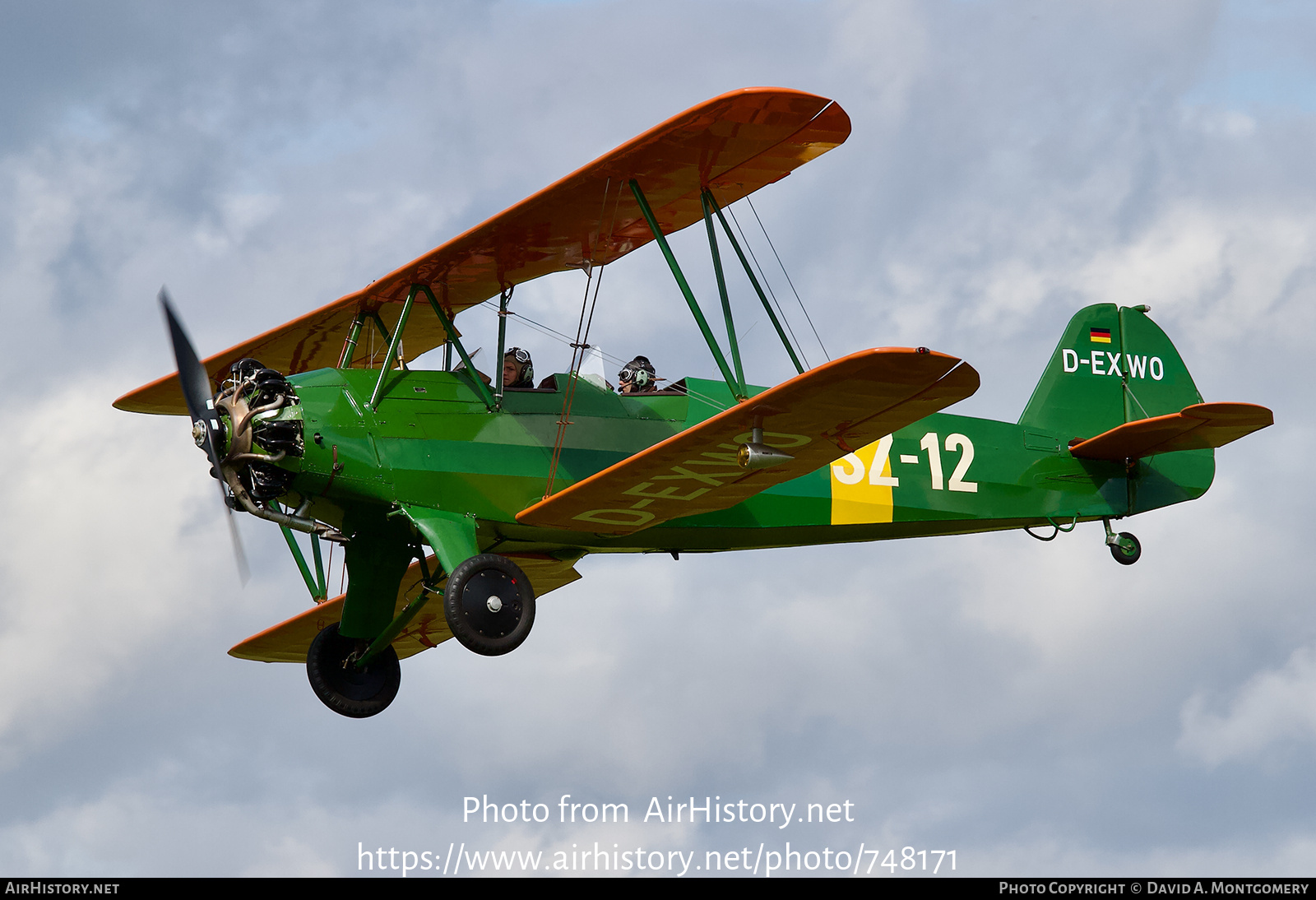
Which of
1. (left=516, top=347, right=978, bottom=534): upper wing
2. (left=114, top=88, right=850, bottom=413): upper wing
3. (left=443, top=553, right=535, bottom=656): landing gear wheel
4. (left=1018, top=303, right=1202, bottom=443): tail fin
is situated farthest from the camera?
(left=1018, top=303, right=1202, bottom=443): tail fin

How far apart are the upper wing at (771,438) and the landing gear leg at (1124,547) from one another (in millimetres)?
4523

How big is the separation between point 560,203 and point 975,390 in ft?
12.2

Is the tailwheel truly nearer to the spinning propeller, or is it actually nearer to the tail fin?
the tail fin

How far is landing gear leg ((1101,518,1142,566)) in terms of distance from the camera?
53.9ft

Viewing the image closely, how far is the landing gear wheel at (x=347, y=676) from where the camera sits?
1472cm

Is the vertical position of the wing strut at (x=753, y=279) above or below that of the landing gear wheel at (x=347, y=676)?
above

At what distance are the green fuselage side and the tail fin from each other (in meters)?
0.40

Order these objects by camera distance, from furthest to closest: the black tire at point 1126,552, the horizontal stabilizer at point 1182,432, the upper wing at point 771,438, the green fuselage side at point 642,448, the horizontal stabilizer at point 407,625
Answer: the black tire at point 1126,552
the horizontal stabilizer at point 407,625
the horizontal stabilizer at point 1182,432
the green fuselage side at point 642,448
the upper wing at point 771,438

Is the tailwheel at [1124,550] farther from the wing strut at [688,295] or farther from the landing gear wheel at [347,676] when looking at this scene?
the landing gear wheel at [347,676]

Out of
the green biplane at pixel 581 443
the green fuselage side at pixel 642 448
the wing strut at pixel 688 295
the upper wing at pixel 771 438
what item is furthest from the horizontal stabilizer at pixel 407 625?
the wing strut at pixel 688 295

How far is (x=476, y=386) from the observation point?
13.8 metres

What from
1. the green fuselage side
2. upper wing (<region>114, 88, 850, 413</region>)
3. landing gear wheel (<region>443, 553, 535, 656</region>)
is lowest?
landing gear wheel (<region>443, 553, 535, 656</region>)

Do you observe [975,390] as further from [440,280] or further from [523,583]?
[440,280]

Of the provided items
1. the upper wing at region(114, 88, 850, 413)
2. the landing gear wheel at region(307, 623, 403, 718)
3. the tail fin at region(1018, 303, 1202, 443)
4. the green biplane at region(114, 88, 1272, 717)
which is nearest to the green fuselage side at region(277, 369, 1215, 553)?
the green biplane at region(114, 88, 1272, 717)
